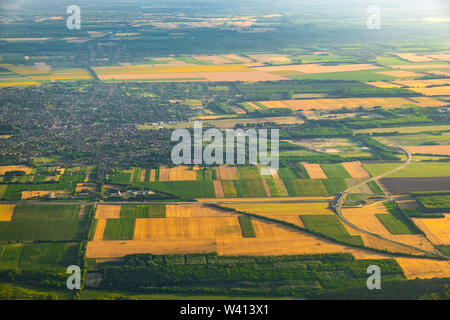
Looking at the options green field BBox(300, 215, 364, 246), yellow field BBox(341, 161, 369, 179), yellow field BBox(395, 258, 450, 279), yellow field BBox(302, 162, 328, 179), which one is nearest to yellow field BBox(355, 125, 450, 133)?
yellow field BBox(341, 161, 369, 179)

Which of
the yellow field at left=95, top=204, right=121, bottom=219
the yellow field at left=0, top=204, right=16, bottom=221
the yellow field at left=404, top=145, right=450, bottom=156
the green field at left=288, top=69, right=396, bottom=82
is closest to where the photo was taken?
the yellow field at left=0, top=204, right=16, bottom=221

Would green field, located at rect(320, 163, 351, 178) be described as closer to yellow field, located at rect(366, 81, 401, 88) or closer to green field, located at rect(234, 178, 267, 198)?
green field, located at rect(234, 178, 267, 198)

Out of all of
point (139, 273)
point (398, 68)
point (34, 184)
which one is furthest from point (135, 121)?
point (398, 68)

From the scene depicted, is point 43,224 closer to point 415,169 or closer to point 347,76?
point 415,169

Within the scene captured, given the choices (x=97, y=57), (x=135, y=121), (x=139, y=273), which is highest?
(x=97, y=57)

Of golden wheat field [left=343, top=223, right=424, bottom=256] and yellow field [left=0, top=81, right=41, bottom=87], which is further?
yellow field [left=0, top=81, right=41, bottom=87]

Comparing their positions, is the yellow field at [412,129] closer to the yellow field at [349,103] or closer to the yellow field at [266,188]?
the yellow field at [349,103]

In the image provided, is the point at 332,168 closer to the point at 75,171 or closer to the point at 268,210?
the point at 268,210

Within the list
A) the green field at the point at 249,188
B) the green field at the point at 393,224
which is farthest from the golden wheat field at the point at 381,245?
the green field at the point at 249,188
